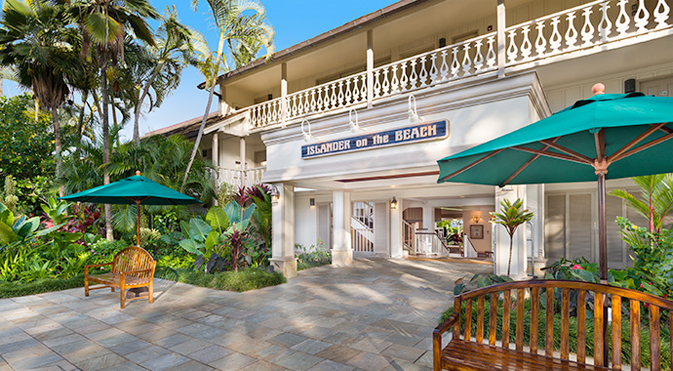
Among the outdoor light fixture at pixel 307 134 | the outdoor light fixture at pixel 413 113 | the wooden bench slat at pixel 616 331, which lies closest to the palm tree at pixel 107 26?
the outdoor light fixture at pixel 307 134

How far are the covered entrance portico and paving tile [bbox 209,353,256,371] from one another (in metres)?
4.36

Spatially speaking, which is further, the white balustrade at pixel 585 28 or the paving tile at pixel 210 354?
the white balustrade at pixel 585 28

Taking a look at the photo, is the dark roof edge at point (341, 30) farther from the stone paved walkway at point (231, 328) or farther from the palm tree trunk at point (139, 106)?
the stone paved walkway at point (231, 328)

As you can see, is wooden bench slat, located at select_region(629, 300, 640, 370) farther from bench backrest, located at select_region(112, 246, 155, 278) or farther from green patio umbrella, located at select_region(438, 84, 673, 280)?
bench backrest, located at select_region(112, 246, 155, 278)

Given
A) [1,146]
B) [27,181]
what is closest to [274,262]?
[27,181]

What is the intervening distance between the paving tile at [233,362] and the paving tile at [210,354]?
0.09 meters

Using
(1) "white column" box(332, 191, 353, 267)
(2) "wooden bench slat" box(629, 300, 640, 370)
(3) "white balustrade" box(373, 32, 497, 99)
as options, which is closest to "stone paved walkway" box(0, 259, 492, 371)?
(2) "wooden bench slat" box(629, 300, 640, 370)

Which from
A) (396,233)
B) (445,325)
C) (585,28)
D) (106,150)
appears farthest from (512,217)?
(106,150)

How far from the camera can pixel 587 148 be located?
9.66 ft

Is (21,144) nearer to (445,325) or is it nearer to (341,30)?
(341,30)

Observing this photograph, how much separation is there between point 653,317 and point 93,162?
13.6 meters

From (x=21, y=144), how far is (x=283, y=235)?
9351 mm

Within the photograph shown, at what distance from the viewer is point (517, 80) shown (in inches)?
230

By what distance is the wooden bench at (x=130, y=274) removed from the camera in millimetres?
6262
